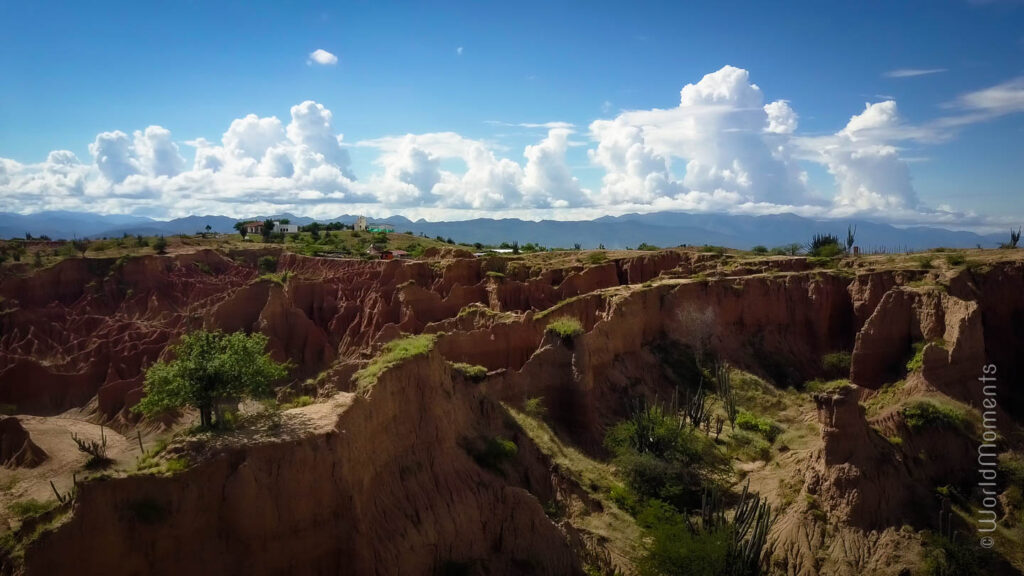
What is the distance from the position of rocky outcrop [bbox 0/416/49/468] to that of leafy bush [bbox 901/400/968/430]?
32.5m

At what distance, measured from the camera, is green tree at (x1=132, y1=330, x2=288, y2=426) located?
15.2m

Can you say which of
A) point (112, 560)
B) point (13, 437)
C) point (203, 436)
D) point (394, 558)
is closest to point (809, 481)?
point (394, 558)

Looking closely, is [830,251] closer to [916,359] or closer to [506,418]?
[916,359]

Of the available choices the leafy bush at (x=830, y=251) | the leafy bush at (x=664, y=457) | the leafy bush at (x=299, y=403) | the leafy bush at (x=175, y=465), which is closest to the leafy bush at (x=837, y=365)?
the leafy bush at (x=664, y=457)

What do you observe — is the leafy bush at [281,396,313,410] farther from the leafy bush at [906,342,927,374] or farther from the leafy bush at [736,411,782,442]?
the leafy bush at [906,342,927,374]

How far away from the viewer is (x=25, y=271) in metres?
51.8

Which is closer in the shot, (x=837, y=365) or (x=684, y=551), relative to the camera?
(x=684, y=551)

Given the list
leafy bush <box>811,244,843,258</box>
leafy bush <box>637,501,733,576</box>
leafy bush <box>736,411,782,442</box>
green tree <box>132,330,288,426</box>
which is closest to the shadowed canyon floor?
leafy bush <box>736,411,782,442</box>

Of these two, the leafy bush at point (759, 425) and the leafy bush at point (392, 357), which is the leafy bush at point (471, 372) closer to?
the leafy bush at point (392, 357)

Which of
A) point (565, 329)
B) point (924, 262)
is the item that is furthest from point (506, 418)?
point (924, 262)

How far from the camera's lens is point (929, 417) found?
2297 centimetres

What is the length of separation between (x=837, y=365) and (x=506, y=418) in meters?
21.3

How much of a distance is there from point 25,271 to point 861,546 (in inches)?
2378

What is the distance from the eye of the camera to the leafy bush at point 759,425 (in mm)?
27927
